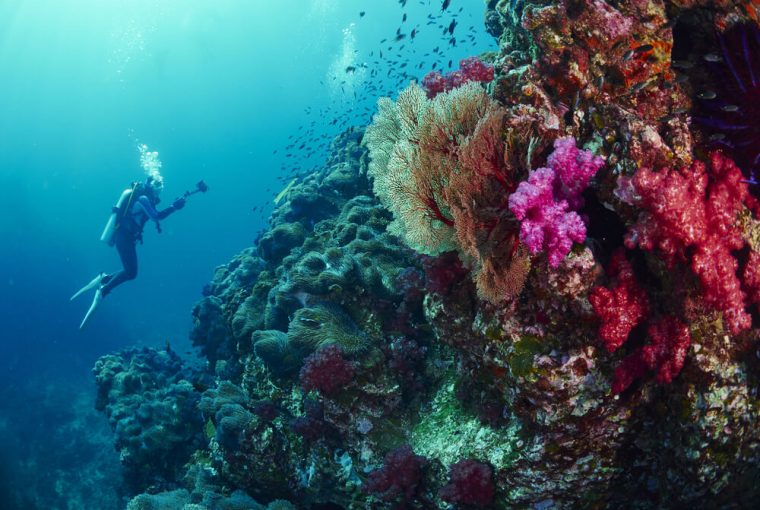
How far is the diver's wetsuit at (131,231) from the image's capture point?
1719cm

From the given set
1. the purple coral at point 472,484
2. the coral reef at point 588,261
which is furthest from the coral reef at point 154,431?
the purple coral at point 472,484

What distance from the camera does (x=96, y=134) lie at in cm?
11769

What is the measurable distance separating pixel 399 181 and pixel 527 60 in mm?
2128

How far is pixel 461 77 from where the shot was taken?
611cm

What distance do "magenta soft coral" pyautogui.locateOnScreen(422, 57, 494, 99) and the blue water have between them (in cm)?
1138

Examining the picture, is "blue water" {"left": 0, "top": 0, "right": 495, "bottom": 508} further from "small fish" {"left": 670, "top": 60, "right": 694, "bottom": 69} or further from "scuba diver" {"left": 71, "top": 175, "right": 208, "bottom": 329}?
"small fish" {"left": 670, "top": 60, "right": 694, "bottom": 69}

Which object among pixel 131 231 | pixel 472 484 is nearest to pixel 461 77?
pixel 472 484

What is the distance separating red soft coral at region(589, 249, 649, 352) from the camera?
12.0ft

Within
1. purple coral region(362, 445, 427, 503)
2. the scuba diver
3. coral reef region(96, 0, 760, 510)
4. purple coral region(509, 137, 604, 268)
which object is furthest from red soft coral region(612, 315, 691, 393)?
the scuba diver

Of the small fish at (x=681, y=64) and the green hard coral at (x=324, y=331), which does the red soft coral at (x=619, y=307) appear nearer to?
the small fish at (x=681, y=64)

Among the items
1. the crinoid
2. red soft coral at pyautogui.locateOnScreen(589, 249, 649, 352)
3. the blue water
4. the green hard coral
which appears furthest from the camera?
the blue water

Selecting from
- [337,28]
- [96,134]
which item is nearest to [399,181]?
[96,134]

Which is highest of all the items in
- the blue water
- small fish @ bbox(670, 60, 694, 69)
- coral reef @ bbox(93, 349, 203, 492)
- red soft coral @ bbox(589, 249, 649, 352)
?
the blue water

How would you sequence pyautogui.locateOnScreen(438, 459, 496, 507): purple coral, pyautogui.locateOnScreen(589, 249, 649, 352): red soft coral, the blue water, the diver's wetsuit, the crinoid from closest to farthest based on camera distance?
the crinoid
pyautogui.locateOnScreen(589, 249, 649, 352): red soft coral
pyautogui.locateOnScreen(438, 459, 496, 507): purple coral
the diver's wetsuit
the blue water
